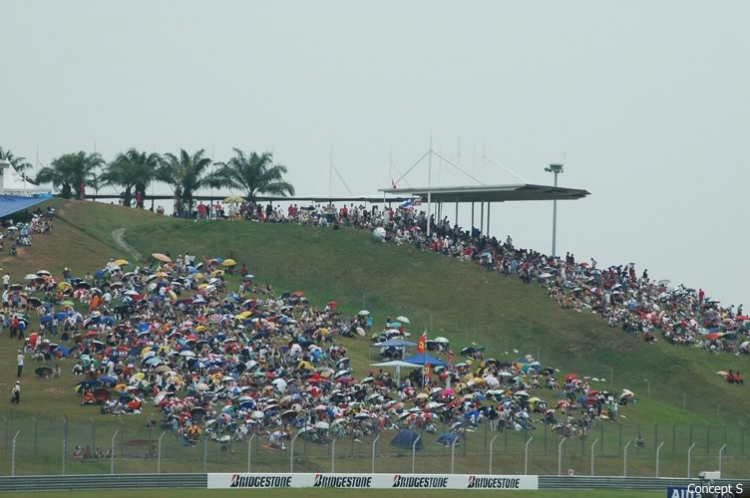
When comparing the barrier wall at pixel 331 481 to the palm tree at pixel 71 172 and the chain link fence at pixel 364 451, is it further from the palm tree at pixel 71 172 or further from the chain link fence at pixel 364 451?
the palm tree at pixel 71 172

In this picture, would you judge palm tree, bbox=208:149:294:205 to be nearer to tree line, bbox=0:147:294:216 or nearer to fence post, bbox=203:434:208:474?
tree line, bbox=0:147:294:216

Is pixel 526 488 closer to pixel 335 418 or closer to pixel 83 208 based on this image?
pixel 335 418

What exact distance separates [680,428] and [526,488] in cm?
1244

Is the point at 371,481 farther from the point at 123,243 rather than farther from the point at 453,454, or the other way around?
the point at 123,243

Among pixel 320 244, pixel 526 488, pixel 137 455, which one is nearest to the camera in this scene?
pixel 137 455

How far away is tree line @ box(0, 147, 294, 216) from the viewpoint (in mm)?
116875

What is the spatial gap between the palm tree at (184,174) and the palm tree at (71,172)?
6247 millimetres

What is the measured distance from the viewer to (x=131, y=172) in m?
117

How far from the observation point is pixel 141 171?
117m

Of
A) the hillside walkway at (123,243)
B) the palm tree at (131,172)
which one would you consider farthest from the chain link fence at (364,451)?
the palm tree at (131,172)

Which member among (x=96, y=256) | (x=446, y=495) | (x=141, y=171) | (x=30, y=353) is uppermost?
(x=141, y=171)

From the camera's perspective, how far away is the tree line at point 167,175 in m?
117

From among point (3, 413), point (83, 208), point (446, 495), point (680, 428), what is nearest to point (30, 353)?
point (3, 413)

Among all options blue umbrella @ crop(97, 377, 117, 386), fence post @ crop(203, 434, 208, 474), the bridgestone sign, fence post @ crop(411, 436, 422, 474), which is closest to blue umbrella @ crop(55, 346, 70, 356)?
blue umbrella @ crop(97, 377, 117, 386)
